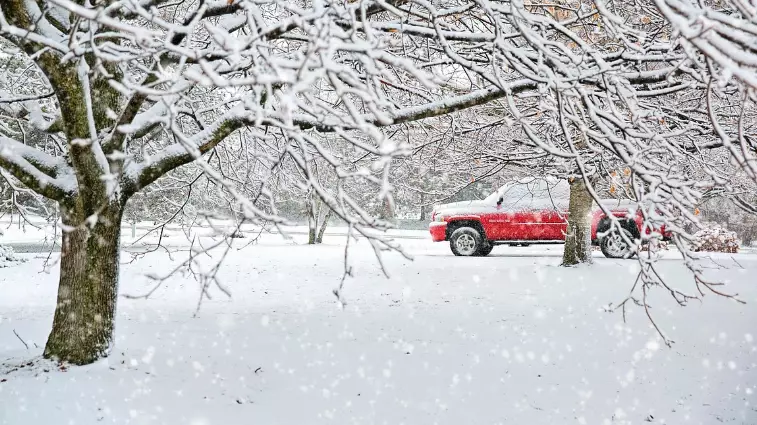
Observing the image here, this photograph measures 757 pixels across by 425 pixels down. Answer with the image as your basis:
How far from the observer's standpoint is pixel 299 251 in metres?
16.3

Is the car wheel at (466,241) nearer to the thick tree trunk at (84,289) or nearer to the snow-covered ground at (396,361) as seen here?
the snow-covered ground at (396,361)

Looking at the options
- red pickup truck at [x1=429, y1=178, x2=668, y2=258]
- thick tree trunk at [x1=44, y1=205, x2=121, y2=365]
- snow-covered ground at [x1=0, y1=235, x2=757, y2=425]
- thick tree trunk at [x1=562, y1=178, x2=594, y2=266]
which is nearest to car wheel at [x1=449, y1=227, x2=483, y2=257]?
red pickup truck at [x1=429, y1=178, x2=668, y2=258]

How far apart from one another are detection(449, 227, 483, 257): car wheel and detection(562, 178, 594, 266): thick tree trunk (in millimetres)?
2741

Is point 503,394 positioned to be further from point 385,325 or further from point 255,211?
point 255,211

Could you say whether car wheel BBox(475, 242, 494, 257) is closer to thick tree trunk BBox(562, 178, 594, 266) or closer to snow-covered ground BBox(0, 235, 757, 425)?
thick tree trunk BBox(562, 178, 594, 266)

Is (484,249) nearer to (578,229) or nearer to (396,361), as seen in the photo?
(578,229)

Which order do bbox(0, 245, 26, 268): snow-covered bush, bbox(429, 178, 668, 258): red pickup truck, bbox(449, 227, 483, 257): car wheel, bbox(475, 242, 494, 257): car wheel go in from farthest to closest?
bbox(475, 242, 494, 257): car wheel, bbox(449, 227, 483, 257): car wheel, bbox(429, 178, 668, 258): red pickup truck, bbox(0, 245, 26, 268): snow-covered bush

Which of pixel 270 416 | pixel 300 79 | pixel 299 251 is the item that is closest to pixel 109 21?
pixel 300 79

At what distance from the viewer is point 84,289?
4.66m

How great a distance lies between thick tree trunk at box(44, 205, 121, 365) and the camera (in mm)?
4641

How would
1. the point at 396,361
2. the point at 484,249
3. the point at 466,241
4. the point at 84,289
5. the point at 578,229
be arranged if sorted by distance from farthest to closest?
the point at 484,249 < the point at 466,241 < the point at 578,229 < the point at 396,361 < the point at 84,289

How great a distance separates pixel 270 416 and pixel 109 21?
3169 millimetres

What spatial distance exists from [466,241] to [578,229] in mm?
3222

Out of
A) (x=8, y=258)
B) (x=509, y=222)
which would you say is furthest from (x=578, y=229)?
(x=8, y=258)
